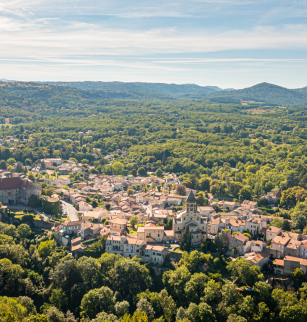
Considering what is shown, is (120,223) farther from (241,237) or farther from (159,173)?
(159,173)

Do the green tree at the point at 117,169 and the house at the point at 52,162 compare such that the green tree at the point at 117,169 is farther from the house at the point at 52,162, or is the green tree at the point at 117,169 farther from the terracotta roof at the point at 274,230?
the terracotta roof at the point at 274,230

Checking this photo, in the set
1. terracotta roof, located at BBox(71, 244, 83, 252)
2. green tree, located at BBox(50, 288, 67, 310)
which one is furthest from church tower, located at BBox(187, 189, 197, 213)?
green tree, located at BBox(50, 288, 67, 310)

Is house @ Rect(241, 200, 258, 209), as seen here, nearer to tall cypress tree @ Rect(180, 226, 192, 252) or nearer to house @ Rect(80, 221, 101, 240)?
tall cypress tree @ Rect(180, 226, 192, 252)

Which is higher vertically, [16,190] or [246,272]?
[16,190]

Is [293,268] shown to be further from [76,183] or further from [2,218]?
[76,183]

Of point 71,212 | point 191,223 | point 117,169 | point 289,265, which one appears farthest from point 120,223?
point 117,169

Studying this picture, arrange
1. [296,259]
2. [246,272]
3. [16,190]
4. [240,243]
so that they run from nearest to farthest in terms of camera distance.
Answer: [246,272] → [296,259] → [240,243] → [16,190]
